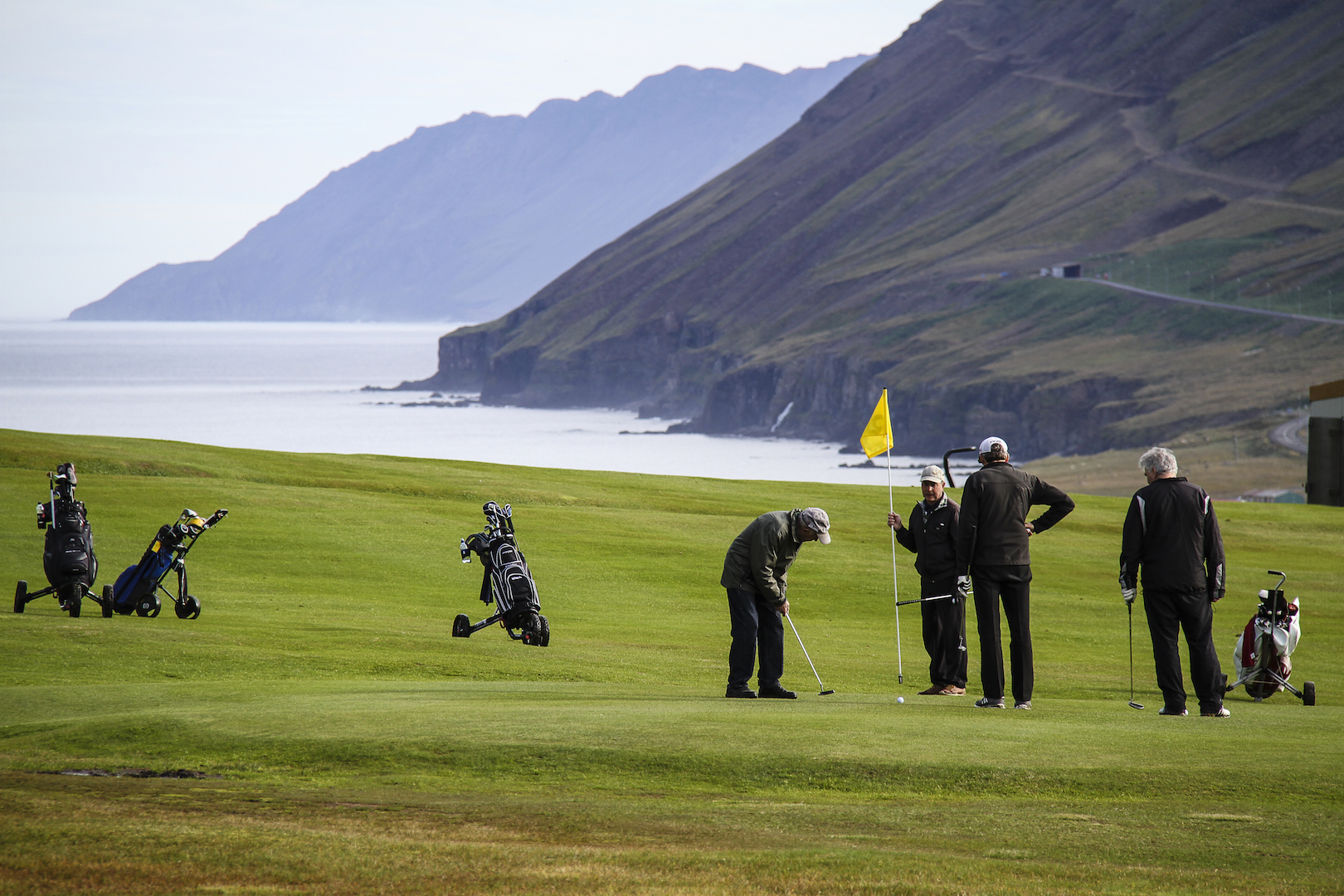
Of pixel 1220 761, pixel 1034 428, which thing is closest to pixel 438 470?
pixel 1220 761

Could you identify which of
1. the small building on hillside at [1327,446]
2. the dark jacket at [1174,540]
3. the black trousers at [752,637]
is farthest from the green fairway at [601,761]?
the small building on hillside at [1327,446]

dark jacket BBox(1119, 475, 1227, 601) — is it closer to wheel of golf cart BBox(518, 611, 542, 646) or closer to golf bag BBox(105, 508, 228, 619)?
wheel of golf cart BBox(518, 611, 542, 646)

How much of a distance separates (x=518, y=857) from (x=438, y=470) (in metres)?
38.8

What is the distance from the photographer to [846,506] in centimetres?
4469

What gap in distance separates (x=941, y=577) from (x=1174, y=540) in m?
3.05

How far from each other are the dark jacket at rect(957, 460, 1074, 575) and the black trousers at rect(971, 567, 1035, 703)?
24cm

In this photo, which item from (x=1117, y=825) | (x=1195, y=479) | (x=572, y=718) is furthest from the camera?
(x=1195, y=479)

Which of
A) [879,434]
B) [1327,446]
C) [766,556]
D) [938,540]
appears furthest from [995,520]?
Result: [1327,446]

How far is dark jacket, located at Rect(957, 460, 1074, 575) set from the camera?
605 inches

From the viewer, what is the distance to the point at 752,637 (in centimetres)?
1574

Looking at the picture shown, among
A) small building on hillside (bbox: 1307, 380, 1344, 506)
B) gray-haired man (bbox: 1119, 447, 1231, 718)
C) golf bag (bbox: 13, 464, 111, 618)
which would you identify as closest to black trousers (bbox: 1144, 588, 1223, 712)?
gray-haired man (bbox: 1119, 447, 1231, 718)

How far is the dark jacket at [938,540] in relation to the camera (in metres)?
16.6

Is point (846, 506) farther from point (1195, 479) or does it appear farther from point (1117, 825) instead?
point (1195, 479)

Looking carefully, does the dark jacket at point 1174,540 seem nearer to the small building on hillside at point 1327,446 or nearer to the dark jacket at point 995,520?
the dark jacket at point 995,520
